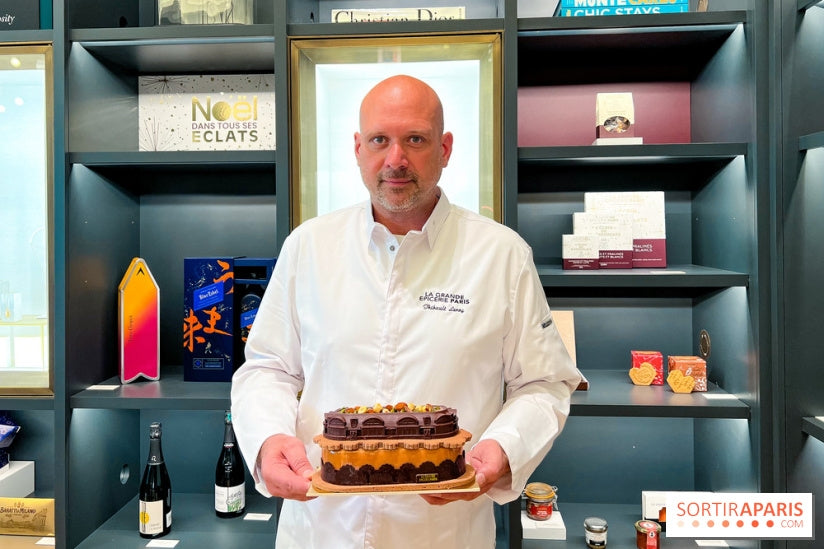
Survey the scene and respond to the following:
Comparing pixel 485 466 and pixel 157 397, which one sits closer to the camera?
pixel 485 466

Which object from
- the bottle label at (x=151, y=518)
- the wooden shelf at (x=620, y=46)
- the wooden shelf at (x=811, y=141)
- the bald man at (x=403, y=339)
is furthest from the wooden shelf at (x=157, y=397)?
the wooden shelf at (x=811, y=141)

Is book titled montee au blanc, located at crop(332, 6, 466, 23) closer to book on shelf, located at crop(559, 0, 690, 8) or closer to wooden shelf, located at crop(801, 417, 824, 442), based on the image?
book on shelf, located at crop(559, 0, 690, 8)

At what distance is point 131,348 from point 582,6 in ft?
5.72

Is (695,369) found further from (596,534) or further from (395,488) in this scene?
(395,488)

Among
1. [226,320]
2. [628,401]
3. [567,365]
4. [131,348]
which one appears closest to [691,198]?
[628,401]

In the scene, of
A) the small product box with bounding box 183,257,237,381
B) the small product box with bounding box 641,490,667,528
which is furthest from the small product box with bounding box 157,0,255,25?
the small product box with bounding box 641,490,667,528

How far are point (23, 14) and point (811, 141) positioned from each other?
2231 mm

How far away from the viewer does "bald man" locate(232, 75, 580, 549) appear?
4.80 feet

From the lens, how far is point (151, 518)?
208 centimetres

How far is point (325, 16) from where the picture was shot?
93.8 inches

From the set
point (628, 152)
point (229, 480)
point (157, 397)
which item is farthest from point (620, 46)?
point (229, 480)

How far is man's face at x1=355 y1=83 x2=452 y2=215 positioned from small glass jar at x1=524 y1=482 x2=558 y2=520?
3.55 feet

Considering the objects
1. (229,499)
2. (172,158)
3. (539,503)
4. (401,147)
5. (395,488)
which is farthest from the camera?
(229,499)

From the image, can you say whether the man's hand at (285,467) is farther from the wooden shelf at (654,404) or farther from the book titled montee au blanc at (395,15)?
the book titled montee au blanc at (395,15)
